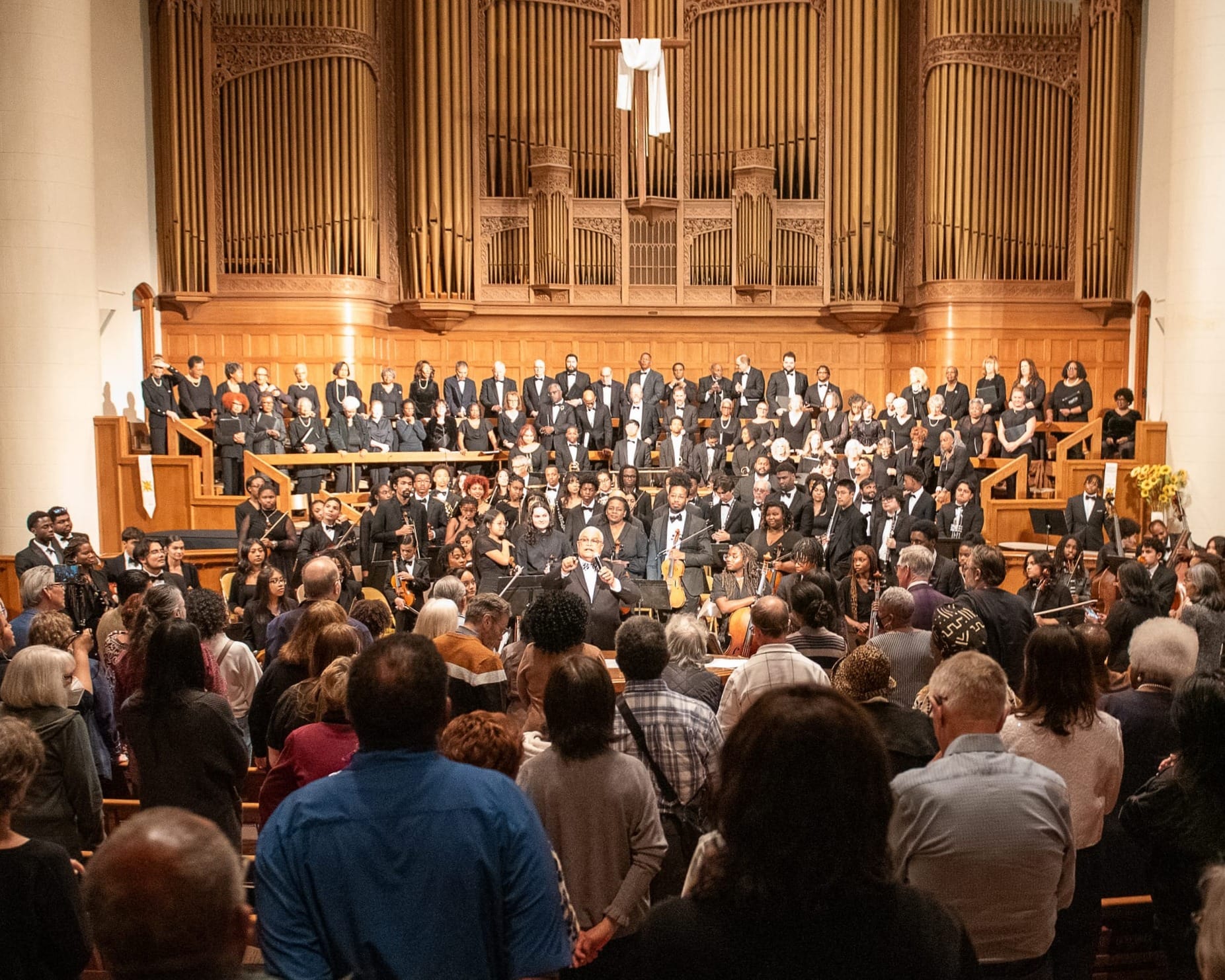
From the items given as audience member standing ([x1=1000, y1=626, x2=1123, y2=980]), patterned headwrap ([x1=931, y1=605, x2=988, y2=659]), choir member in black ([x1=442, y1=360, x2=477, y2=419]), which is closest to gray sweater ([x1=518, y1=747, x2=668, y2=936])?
audience member standing ([x1=1000, y1=626, x2=1123, y2=980])

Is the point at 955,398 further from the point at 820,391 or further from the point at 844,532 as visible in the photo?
the point at 844,532

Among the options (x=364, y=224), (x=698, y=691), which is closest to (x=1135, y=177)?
(x=364, y=224)

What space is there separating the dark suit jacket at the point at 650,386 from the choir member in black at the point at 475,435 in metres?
1.60

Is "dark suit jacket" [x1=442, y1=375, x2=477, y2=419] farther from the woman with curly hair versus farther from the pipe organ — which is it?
the woman with curly hair

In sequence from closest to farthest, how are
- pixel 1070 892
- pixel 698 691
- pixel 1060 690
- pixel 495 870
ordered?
pixel 495 870 < pixel 1070 892 < pixel 1060 690 < pixel 698 691

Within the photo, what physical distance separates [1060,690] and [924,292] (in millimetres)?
12361

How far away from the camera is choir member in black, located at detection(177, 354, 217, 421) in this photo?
1291cm

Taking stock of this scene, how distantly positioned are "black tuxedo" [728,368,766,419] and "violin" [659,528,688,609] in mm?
3824

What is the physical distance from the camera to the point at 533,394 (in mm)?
13914

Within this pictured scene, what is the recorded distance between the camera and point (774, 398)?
13.9m

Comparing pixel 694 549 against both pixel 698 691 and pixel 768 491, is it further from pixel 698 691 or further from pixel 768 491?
pixel 698 691

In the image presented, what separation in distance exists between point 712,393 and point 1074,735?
10602mm

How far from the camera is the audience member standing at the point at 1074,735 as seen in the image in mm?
3172

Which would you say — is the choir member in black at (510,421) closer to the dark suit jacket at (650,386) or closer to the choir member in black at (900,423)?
the dark suit jacket at (650,386)
